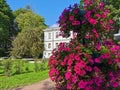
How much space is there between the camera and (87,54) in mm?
6676

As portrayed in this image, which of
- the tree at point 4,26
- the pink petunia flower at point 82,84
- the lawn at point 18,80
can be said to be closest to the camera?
the pink petunia flower at point 82,84

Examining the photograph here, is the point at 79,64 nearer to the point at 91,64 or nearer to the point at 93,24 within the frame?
the point at 91,64

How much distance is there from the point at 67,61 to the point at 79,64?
307 millimetres

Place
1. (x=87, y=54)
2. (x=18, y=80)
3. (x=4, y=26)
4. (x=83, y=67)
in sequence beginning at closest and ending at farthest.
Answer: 1. (x=83, y=67)
2. (x=87, y=54)
3. (x=18, y=80)
4. (x=4, y=26)

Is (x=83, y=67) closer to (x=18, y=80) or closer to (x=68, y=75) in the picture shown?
(x=68, y=75)

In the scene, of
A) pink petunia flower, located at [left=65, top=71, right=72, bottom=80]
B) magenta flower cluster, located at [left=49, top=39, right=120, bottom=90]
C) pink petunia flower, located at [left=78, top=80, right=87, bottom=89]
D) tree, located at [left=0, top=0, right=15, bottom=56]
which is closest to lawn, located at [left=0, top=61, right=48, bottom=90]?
magenta flower cluster, located at [left=49, top=39, right=120, bottom=90]

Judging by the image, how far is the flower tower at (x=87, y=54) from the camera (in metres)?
6.63

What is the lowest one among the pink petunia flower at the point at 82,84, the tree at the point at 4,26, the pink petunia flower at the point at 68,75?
the pink petunia flower at the point at 82,84

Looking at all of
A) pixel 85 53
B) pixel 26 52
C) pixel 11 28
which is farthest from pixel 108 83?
pixel 11 28

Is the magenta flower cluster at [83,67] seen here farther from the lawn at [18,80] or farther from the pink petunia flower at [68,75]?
the lawn at [18,80]

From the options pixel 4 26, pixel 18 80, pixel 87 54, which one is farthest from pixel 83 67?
pixel 4 26

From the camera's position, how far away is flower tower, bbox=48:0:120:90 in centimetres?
663

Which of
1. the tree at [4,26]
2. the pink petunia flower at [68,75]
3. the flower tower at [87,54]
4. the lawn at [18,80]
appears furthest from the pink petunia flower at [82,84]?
the tree at [4,26]

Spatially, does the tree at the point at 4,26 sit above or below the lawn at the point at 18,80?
above
